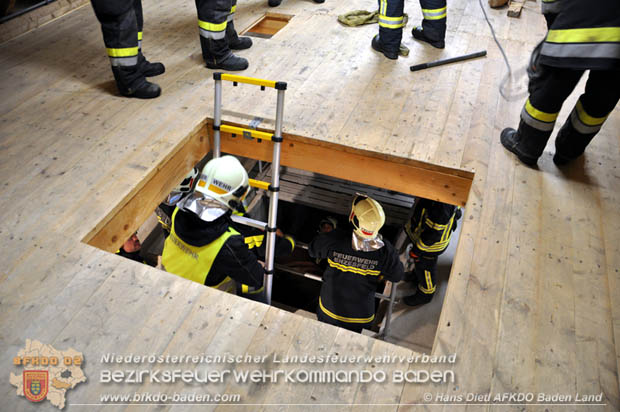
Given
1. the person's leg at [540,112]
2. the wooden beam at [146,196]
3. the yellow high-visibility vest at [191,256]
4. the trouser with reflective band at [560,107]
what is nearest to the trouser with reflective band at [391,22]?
the person's leg at [540,112]

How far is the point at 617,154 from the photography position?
2826mm

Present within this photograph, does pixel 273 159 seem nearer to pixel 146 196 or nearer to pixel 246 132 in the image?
pixel 246 132

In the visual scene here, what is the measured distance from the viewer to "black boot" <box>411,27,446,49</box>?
12.9 feet

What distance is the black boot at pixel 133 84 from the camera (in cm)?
300

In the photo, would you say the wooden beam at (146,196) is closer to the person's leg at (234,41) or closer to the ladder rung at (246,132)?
the ladder rung at (246,132)

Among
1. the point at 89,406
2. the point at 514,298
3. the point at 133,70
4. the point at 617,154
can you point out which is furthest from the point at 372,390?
the point at 133,70

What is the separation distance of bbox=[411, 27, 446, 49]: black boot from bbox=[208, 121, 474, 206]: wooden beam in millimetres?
1818

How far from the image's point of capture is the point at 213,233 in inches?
89.4

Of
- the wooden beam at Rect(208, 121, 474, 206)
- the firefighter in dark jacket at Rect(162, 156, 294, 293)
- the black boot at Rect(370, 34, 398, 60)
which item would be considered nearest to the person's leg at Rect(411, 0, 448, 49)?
the black boot at Rect(370, 34, 398, 60)

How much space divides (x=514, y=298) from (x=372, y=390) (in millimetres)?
774

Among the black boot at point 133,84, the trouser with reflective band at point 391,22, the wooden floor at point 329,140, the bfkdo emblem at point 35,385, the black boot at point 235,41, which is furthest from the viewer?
the black boot at point 235,41

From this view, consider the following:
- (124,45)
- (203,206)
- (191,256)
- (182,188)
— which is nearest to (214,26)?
(124,45)

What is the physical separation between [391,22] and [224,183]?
214 centimetres

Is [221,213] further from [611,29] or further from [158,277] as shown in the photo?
[611,29]
